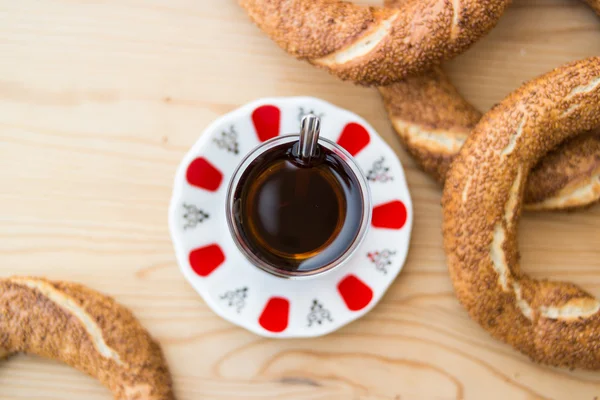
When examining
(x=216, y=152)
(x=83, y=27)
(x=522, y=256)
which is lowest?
(x=522, y=256)

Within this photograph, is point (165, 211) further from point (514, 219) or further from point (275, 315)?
point (514, 219)

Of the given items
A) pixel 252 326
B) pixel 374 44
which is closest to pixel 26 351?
pixel 252 326

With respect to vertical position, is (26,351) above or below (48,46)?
below

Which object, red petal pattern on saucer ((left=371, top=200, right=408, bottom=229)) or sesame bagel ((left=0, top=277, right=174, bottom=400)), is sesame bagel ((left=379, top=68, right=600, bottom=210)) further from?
sesame bagel ((left=0, top=277, right=174, bottom=400))

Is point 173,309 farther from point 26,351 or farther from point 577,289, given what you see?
point 577,289

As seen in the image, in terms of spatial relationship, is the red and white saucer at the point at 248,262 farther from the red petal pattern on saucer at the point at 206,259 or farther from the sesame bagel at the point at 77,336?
the sesame bagel at the point at 77,336

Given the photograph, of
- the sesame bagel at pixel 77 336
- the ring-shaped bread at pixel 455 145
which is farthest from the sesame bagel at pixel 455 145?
the sesame bagel at pixel 77 336

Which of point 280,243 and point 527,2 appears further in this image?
point 527,2
